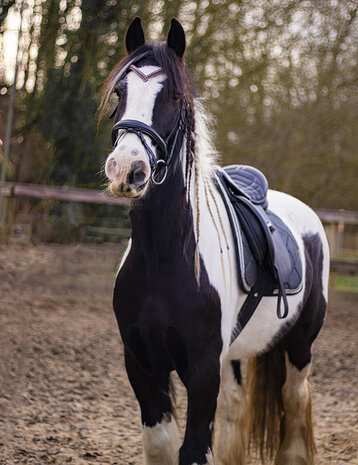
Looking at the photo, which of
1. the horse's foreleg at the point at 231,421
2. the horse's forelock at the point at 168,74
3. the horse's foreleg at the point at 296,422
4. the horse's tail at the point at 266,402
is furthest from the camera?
the horse's tail at the point at 266,402

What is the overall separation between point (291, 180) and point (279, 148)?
863mm

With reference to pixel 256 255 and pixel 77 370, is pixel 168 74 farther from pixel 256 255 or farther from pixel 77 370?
pixel 77 370

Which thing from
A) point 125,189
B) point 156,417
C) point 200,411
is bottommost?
point 156,417

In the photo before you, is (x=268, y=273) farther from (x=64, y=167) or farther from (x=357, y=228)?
(x=357, y=228)

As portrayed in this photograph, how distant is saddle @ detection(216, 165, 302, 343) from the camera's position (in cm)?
254

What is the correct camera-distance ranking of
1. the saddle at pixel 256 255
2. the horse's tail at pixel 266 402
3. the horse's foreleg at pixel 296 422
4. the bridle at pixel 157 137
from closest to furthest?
the bridle at pixel 157 137
the saddle at pixel 256 255
the horse's foreleg at pixel 296 422
the horse's tail at pixel 266 402

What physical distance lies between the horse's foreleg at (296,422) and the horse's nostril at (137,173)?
6.10 feet

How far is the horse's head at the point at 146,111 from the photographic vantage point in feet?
6.22

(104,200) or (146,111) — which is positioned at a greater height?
(146,111)

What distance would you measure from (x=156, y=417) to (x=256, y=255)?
0.85m

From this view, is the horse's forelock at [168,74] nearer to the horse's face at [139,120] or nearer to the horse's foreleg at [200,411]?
the horse's face at [139,120]

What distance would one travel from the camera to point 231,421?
312 centimetres

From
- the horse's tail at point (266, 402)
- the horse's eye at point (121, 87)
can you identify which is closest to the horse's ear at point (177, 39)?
the horse's eye at point (121, 87)

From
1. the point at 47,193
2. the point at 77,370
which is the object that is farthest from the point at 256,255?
the point at 47,193
